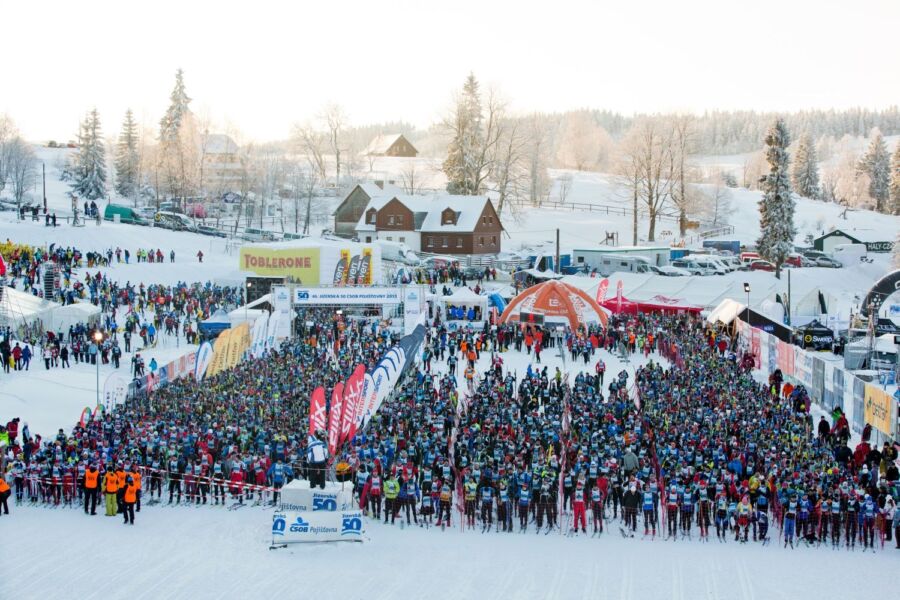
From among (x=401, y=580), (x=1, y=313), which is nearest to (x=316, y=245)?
(x=1, y=313)

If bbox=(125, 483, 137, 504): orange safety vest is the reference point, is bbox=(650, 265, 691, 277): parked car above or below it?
above

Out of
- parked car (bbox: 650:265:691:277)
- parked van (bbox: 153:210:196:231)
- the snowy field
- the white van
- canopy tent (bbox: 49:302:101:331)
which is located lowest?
the snowy field

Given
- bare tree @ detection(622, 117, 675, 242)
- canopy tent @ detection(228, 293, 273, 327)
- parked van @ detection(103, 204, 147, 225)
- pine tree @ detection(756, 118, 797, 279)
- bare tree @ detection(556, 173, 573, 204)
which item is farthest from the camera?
bare tree @ detection(556, 173, 573, 204)

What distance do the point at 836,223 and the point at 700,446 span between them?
232 feet

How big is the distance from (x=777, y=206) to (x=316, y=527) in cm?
3966

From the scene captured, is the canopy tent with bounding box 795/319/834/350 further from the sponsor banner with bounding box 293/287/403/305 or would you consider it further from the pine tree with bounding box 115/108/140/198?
the pine tree with bounding box 115/108/140/198

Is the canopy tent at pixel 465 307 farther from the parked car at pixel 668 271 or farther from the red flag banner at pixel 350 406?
the parked car at pixel 668 271

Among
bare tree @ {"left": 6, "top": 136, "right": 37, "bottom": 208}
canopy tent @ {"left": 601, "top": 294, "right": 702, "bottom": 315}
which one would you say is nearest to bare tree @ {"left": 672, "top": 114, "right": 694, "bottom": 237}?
canopy tent @ {"left": 601, "top": 294, "right": 702, "bottom": 315}

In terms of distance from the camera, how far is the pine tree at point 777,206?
48219 mm

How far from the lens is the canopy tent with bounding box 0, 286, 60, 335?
1167 inches

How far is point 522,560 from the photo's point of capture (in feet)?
46.5

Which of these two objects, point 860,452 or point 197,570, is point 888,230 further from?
point 197,570

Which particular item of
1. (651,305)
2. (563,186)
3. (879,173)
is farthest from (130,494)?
(879,173)

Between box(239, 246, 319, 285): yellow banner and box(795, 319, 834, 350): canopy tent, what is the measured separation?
1699 centimetres
